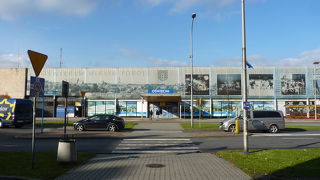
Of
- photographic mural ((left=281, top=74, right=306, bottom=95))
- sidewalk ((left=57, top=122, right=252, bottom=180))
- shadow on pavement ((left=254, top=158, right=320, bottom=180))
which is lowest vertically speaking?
sidewalk ((left=57, top=122, right=252, bottom=180))

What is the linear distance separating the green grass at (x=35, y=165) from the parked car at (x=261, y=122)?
13.8 m

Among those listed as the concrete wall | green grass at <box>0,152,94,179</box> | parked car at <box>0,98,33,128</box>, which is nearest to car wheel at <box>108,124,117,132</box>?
parked car at <box>0,98,33,128</box>

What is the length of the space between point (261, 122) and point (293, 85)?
28610mm

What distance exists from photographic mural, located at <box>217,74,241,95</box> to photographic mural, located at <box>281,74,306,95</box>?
7.36 meters

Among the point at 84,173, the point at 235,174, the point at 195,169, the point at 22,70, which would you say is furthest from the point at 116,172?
the point at 22,70

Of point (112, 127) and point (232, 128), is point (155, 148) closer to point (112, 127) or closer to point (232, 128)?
point (112, 127)

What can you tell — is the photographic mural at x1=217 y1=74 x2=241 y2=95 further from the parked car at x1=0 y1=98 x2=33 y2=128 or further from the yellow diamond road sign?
the yellow diamond road sign

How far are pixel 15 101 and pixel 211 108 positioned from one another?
3016cm

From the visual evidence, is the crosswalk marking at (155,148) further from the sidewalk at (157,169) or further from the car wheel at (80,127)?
the car wheel at (80,127)

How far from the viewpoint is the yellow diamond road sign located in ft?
26.0

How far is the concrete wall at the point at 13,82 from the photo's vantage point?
48.6 m

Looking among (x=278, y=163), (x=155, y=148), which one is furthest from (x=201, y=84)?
(x=278, y=163)

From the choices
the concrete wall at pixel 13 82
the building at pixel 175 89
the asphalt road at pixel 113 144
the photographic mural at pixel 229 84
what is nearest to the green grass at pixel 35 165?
the asphalt road at pixel 113 144

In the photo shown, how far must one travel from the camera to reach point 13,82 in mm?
48844
